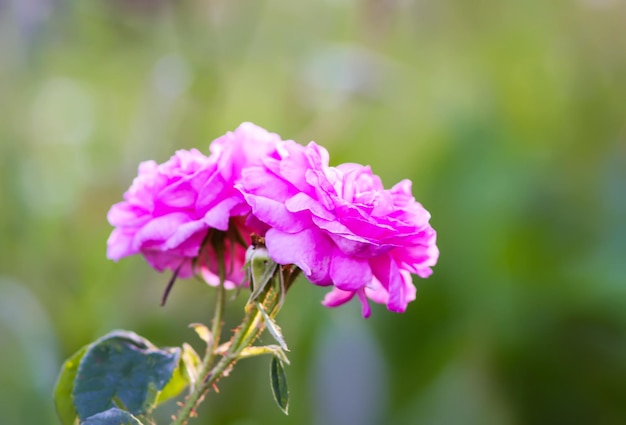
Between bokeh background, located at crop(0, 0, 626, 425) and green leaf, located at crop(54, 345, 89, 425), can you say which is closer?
green leaf, located at crop(54, 345, 89, 425)

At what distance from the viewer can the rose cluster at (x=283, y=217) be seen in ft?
1.55

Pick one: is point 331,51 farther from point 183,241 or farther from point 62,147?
point 183,241

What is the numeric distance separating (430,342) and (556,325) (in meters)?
0.23

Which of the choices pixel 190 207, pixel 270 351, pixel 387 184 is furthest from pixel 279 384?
pixel 387 184

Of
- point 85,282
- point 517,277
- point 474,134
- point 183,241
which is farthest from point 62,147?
point 183,241

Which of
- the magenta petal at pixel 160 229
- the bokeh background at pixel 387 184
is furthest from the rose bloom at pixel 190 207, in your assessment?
the bokeh background at pixel 387 184

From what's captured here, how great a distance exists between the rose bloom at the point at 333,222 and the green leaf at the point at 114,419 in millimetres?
127

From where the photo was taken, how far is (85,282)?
1.60 meters

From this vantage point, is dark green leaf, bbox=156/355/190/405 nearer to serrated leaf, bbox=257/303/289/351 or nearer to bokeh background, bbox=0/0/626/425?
serrated leaf, bbox=257/303/289/351

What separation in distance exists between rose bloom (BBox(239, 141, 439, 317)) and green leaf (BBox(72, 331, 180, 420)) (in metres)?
0.13

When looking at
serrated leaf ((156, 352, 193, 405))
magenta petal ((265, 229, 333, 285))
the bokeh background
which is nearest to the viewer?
magenta petal ((265, 229, 333, 285))

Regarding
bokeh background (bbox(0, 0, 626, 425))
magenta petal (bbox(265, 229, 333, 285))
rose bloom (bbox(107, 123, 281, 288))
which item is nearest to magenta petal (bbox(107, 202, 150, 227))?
rose bloom (bbox(107, 123, 281, 288))

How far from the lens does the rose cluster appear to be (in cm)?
47

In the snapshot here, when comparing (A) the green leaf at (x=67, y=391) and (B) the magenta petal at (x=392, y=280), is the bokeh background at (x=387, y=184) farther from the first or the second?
(B) the magenta petal at (x=392, y=280)
